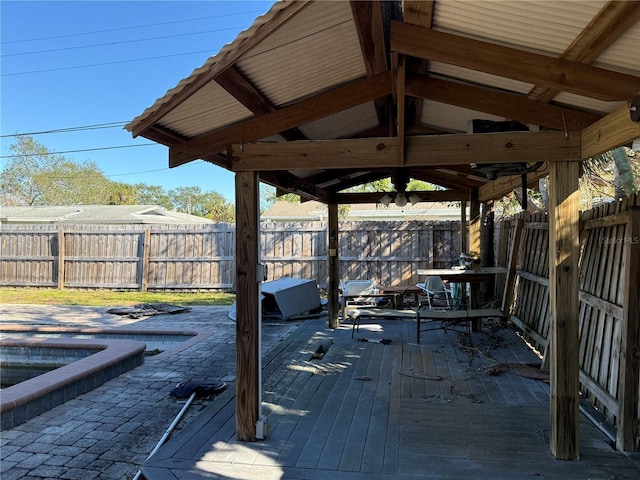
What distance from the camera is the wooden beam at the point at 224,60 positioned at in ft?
6.13

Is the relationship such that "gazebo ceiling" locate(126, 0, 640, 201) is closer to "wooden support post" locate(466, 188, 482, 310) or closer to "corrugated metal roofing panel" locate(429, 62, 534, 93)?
"corrugated metal roofing panel" locate(429, 62, 534, 93)

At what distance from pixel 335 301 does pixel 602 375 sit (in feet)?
13.4

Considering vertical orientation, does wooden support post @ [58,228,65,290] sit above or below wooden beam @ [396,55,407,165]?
below

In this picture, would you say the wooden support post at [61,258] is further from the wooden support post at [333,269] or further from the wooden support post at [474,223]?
the wooden support post at [474,223]

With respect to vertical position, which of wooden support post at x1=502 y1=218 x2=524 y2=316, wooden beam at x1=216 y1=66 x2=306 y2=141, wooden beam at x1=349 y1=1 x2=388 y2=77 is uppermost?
wooden beam at x1=349 y1=1 x2=388 y2=77

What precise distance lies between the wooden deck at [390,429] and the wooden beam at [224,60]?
208 centimetres

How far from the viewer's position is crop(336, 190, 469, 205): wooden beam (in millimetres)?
6871

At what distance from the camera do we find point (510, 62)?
2244mm

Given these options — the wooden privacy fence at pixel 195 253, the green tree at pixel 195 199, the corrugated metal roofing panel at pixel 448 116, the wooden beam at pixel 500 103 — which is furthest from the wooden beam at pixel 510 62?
the green tree at pixel 195 199

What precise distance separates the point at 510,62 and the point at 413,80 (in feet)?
2.57

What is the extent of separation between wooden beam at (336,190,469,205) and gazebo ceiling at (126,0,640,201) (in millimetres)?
3085

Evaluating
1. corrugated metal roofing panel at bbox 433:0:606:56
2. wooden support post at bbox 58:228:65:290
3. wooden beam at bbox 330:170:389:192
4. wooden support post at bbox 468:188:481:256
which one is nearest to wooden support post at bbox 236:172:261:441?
corrugated metal roofing panel at bbox 433:0:606:56

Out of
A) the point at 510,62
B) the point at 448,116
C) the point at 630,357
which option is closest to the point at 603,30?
the point at 510,62

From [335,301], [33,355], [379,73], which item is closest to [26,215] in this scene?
[33,355]
